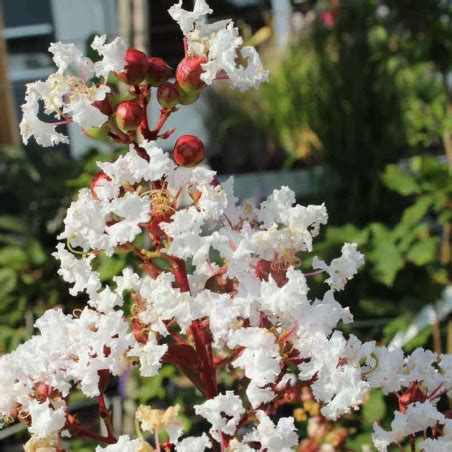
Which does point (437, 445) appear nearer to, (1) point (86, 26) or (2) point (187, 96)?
(2) point (187, 96)

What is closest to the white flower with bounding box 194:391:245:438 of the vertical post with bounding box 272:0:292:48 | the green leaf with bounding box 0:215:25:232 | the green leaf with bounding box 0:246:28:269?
the green leaf with bounding box 0:246:28:269

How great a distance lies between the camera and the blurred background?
1.93 metres

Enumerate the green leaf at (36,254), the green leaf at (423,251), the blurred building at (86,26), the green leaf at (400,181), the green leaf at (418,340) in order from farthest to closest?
1. the blurred building at (86,26)
2. the green leaf at (36,254)
3. the green leaf at (400,181)
4. the green leaf at (423,251)
5. the green leaf at (418,340)

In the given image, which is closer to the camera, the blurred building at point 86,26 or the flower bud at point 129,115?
the flower bud at point 129,115

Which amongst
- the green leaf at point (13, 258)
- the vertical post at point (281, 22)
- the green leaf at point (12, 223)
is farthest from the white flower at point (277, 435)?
the vertical post at point (281, 22)

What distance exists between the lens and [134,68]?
0.72 m

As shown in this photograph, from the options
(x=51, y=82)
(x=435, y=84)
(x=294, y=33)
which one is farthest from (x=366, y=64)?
(x=51, y=82)

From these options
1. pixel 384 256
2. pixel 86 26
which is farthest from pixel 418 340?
pixel 86 26

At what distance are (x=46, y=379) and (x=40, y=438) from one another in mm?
48

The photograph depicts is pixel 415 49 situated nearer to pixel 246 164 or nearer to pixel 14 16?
pixel 246 164

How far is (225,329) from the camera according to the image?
69 cm

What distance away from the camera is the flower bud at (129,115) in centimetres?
71

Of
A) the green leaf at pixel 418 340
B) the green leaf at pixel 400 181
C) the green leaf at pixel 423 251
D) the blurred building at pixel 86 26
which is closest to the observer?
the green leaf at pixel 418 340

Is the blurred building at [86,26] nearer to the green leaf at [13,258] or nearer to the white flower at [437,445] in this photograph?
the green leaf at [13,258]
